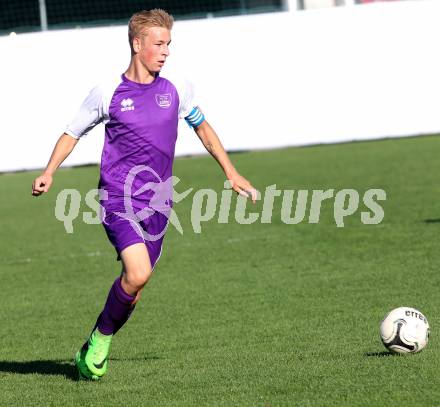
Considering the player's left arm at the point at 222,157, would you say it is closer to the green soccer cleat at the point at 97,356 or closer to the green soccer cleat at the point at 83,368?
the green soccer cleat at the point at 97,356

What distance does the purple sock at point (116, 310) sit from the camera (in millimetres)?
6762

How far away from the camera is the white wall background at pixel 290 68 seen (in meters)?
24.7

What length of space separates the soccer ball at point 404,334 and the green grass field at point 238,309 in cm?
8

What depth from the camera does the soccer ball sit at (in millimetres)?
6730

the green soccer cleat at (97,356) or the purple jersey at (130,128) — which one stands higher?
the purple jersey at (130,128)

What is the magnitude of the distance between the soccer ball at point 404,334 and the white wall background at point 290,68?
1807 centimetres

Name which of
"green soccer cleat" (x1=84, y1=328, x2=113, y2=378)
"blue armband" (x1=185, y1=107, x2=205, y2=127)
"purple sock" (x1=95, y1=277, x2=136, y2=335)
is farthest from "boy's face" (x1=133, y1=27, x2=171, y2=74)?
"green soccer cleat" (x1=84, y1=328, x2=113, y2=378)

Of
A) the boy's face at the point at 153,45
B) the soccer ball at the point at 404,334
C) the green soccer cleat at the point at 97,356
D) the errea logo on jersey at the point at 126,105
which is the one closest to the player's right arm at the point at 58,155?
the errea logo on jersey at the point at 126,105

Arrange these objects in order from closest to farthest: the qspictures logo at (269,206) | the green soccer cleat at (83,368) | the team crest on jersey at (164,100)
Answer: the green soccer cleat at (83,368)
the team crest on jersey at (164,100)
the qspictures logo at (269,206)

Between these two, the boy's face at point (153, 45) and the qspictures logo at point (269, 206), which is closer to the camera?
the boy's face at point (153, 45)

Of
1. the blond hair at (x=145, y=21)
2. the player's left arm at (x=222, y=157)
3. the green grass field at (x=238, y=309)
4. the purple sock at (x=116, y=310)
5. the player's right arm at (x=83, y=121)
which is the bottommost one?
the green grass field at (x=238, y=309)

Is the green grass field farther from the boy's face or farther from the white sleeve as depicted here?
the boy's face

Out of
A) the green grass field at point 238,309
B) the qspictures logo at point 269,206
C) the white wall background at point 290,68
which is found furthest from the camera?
the white wall background at point 290,68

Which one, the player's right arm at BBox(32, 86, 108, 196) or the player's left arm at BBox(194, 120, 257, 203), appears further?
the player's left arm at BBox(194, 120, 257, 203)
